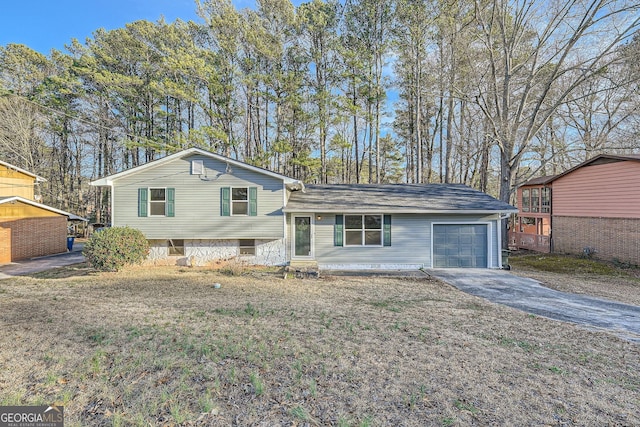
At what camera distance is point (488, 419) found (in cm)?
284

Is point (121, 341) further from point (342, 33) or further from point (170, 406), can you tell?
point (342, 33)

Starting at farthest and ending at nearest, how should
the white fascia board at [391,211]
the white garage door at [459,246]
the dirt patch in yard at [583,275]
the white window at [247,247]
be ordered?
the white window at [247,247], the white garage door at [459,246], the white fascia board at [391,211], the dirt patch in yard at [583,275]

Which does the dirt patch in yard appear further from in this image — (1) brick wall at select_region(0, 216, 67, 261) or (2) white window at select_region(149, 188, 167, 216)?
(1) brick wall at select_region(0, 216, 67, 261)

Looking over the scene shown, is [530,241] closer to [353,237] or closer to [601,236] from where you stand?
[601,236]

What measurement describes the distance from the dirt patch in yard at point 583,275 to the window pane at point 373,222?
5.29 meters

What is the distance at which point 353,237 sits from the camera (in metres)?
11.7

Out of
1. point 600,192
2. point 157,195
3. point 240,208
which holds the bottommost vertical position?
point 240,208

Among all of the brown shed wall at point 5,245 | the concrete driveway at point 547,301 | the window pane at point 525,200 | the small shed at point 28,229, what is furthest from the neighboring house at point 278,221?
the window pane at point 525,200

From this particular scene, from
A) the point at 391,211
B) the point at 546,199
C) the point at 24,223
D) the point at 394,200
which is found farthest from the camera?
the point at 546,199

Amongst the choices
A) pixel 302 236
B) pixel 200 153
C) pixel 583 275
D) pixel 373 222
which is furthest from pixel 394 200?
pixel 200 153

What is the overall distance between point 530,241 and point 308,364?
61.4 feet

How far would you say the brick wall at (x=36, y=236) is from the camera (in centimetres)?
1340

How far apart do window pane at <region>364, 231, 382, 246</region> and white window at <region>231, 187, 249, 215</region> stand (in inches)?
190

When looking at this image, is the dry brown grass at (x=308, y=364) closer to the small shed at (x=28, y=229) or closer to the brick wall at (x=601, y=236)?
the small shed at (x=28, y=229)
